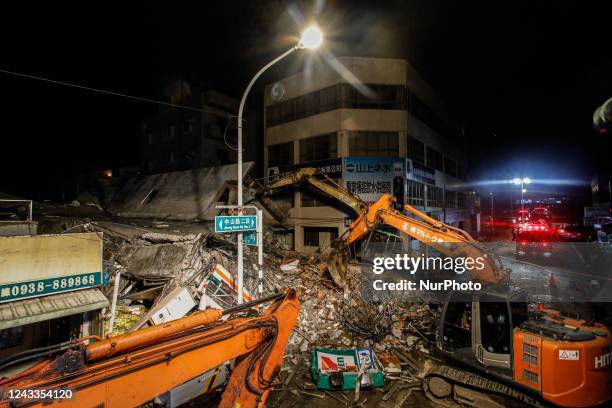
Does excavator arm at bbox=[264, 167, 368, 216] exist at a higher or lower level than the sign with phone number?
higher

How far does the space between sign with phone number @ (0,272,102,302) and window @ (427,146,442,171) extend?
24.7 metres

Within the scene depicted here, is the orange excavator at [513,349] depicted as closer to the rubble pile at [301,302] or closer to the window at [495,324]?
the window at [495,324]

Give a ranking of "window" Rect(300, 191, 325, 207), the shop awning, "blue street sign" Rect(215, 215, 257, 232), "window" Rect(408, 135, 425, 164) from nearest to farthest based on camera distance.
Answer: the shop awning, "blue street sign" Rect(215, 215, 257, 232), "window" Rect(300, 191, 325, 207), "window" Rect(408, 135, 425, 164)

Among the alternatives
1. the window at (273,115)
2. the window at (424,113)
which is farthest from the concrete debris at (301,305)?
the window at (424,113)

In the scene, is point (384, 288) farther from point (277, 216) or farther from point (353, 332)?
point (277, 216)

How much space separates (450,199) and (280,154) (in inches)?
757

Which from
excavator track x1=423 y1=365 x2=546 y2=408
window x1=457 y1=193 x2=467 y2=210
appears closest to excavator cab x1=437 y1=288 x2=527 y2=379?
excavator track x1=423 y1=365 x2=546 y2=408

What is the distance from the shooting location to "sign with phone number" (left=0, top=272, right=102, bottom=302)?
245 inches

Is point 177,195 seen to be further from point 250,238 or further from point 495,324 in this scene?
point 495,324

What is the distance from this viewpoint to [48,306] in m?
6.56

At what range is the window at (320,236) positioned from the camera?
21641mm

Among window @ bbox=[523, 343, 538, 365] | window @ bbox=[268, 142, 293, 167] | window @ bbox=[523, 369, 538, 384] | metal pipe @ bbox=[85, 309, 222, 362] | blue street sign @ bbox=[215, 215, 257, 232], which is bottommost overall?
window @ bbox=[523, 369, 538, 384]

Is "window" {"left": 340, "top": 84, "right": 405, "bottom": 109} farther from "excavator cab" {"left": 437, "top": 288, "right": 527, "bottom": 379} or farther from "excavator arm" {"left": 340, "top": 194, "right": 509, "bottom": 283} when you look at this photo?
"excavator cab" {"left": 437, "top": 288, "right": 527, "bottom": 379}

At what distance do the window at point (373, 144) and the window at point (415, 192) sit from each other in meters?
2.61
